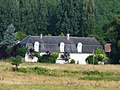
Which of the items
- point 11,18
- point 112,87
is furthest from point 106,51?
point 112,87

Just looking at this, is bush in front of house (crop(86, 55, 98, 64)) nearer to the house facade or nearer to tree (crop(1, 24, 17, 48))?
the house facade

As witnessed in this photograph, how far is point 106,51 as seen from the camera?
300ft

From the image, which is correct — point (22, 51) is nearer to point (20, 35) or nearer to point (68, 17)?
point (20, 35)

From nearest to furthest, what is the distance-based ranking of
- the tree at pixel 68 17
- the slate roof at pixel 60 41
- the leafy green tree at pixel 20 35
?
the slate roof at pixel 60 41, the leafy green tree at pixel 20 35, the tree at pixel 68 17

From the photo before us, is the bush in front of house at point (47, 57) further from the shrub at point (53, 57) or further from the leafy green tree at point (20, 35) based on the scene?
the leafy green tree at point (20, 35)

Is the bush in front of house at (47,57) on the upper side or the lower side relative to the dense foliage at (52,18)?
lower

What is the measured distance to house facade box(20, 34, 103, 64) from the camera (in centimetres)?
8453

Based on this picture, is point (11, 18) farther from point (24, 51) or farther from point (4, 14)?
point (24, 51)

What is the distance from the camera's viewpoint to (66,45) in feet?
283

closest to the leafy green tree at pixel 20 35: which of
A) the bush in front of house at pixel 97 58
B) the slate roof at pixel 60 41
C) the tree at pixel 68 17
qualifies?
the tree at pixel 68 17

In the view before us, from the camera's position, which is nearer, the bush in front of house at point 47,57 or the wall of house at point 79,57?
the bush in front of house at point 47,57

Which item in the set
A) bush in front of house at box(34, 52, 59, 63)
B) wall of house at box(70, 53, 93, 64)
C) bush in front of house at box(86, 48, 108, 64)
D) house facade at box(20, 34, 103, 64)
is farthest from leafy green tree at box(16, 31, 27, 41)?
bush in front of house at box(86, 48, 108, 64)

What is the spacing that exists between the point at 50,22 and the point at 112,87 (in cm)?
7377

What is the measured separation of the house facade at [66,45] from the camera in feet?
277
